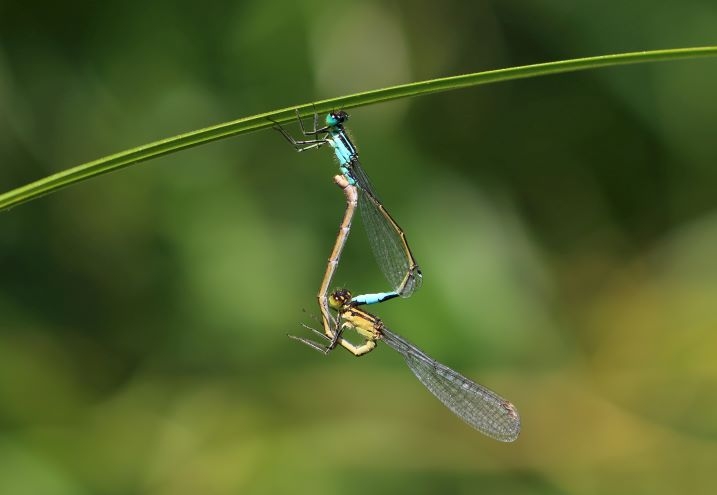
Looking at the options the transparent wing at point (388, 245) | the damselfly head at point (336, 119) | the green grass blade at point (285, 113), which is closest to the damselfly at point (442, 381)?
the transparent wing at point (388, 245)

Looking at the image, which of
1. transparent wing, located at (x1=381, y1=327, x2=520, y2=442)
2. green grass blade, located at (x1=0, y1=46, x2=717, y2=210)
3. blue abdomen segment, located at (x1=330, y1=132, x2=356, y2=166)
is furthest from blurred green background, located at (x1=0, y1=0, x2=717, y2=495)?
green grass blade, located at (x1=0, y1=46, x2=717, y2=210)

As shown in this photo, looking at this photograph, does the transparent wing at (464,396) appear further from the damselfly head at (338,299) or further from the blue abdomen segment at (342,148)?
the blue abdomen segment at (342,148)

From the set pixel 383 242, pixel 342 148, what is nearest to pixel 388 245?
pixel 383 242

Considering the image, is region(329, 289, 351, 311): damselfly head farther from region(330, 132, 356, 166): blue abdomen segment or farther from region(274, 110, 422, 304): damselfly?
region(330, 132, 356, 166): blue abdomen segment

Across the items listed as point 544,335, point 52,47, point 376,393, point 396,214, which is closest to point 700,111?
point 544,335

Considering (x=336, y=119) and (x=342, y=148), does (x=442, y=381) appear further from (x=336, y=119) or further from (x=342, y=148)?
(x=336, y=119)

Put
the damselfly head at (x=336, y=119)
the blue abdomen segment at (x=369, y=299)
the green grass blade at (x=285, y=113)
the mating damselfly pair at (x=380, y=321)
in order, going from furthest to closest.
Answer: the blue abdomen segment at (x=369, y=299) → the mating damselfly pair at (x=380, y=321) → the damselfly head at (x=336, y=119) → the green grass blade at (x=285, y=113)

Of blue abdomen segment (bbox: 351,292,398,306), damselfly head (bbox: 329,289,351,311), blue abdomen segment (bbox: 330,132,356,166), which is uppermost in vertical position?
blue abdomen segment (bbox: 330,132,356,166)

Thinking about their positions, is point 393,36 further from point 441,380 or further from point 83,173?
point 83,173
